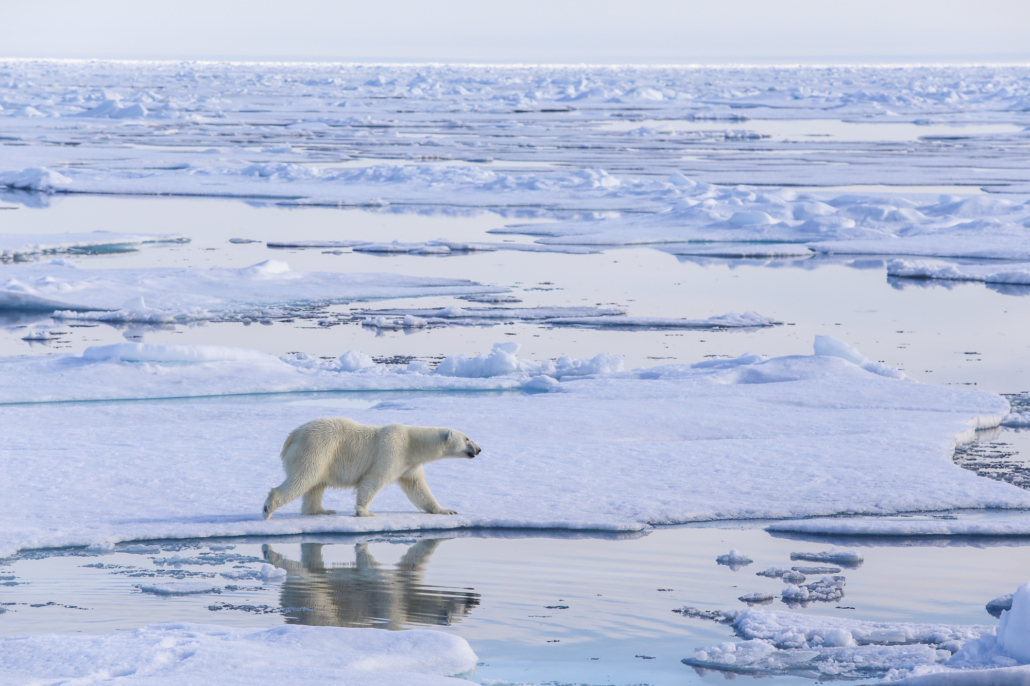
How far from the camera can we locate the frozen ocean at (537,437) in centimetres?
392

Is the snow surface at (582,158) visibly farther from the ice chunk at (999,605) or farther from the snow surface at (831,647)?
the snow surface at (831,647)

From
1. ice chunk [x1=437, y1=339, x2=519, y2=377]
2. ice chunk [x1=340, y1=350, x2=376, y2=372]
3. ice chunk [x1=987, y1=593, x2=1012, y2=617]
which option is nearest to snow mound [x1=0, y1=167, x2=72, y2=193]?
ice chunk [x1=340, y1=350, x2=376, y2=372]

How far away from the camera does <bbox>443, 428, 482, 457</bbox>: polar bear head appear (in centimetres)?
521

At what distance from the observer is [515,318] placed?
10828mm

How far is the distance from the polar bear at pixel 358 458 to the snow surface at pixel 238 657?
1185 millimetres

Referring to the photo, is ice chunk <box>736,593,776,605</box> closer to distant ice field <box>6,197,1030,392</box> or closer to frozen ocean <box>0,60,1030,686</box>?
frozen ocean <box>0,60,1030,686</box>

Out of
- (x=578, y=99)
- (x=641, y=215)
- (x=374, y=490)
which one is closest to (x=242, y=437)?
(x=374, y=490)

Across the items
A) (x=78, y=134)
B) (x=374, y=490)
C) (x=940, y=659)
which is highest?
(x=78, y=134)

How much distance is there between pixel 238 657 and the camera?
3.62 meters

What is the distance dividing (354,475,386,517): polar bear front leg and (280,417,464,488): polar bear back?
0.02 metres

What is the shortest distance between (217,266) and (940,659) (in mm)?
10798

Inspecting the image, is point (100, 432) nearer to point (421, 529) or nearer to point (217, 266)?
point (421, 529)

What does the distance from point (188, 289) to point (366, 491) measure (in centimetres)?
685

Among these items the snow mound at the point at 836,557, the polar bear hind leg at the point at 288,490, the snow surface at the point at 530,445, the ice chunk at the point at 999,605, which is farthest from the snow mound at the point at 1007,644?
the polar bear hind leg at the point at 288,490
